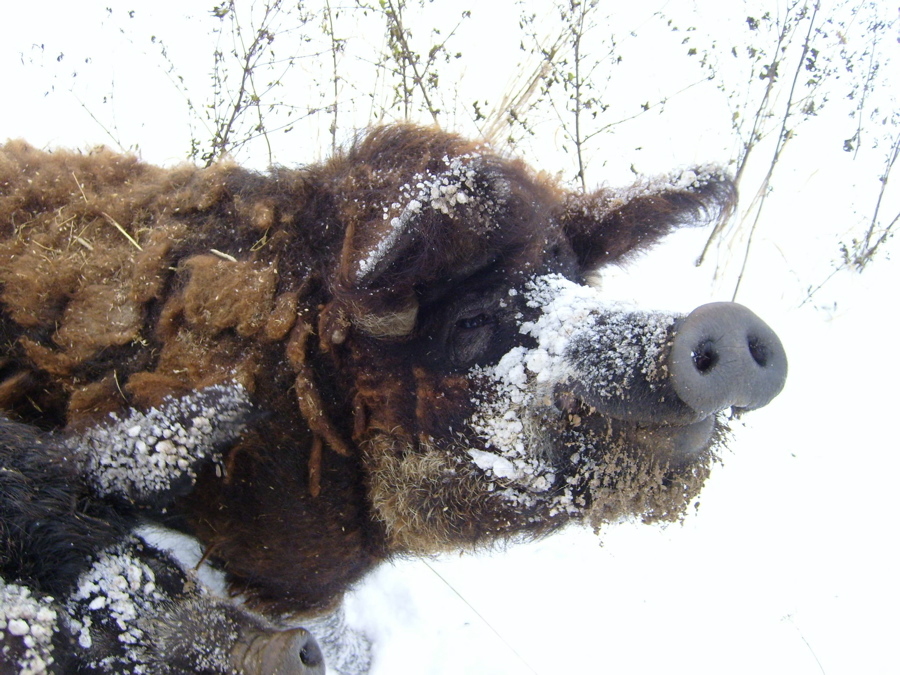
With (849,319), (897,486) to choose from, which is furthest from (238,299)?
(849,319)

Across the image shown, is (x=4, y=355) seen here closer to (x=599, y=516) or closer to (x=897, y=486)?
(x=599, y=516)

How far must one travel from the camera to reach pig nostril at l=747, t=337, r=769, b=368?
5.10 feet

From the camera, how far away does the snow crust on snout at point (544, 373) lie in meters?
1.57

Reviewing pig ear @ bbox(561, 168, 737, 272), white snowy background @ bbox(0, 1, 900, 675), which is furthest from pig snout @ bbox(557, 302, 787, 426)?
pig ear @ bbox(561, 168, 737, 272)

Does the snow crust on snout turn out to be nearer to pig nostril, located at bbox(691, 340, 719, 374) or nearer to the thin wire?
pig nostril, located at bbox(691, 340, 719, 374)

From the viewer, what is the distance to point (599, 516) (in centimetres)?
180

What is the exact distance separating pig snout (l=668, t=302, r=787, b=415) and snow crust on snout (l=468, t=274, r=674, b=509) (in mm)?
94

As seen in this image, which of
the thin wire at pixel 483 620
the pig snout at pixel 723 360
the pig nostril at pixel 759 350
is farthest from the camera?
the thin wire at pixel 483 620

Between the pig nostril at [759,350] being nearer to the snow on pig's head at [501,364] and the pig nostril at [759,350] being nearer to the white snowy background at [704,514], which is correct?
the snow on pig's head at [501,364]

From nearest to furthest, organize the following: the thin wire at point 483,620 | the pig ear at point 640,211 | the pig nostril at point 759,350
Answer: the pig nostril at point 759,350, the pig ear at point 640,211, the thin wire at point 483,620

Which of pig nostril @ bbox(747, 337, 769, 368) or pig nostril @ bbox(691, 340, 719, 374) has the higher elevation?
pig nostril @ bbox(747, 337, 769, 368)

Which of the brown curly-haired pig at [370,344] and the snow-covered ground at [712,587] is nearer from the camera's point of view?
the brown curly-haired pig at [370,344]

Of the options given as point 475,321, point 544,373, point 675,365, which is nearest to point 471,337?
point 475,321

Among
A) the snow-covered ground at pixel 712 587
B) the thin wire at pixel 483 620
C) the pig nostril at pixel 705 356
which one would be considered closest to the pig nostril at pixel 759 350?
the pig nostril at pixel 705 356
